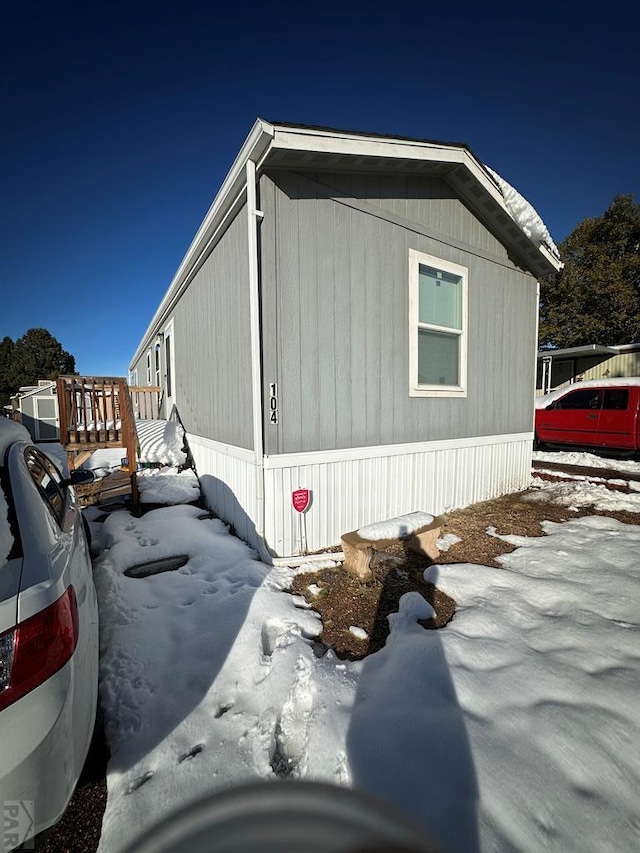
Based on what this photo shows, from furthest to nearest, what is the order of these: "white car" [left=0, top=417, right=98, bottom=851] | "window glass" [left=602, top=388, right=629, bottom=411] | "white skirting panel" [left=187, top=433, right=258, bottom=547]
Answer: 1. "window glass" [left=602, top=388, right=629, bottom=411]
2. "white skirting panel" [left=187, top=433, right=258, bottom=547]
3. "white car" [left=0, top=417, right=98, bottom=851]

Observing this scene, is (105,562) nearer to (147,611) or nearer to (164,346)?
(147,611)

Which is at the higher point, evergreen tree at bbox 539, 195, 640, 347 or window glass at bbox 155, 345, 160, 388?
evergreen tree at bbox 539, 195, 640, 347

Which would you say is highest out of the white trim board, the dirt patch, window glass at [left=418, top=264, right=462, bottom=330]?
window glass at [left=418, top=264, right=462, bottom=330]

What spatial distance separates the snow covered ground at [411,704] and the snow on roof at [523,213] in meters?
4.64

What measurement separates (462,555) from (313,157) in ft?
13.6

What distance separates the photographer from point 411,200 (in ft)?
14.1

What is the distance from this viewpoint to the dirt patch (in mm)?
2494

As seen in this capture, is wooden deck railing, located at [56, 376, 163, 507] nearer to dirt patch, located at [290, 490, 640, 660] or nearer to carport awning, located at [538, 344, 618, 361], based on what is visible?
dirt patch, located at [290, 490, 640, 660]

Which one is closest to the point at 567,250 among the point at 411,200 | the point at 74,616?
the point at 411,200

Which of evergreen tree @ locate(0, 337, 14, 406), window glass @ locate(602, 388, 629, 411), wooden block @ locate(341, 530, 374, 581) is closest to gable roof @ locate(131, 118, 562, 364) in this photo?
wooden block @ locate(341, 530, 374, 581)

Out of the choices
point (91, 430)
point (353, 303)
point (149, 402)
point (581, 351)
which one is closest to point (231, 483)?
point (353, 303)

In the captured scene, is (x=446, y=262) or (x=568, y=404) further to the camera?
(x=568, y=404)

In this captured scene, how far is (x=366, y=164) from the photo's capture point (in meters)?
3.76

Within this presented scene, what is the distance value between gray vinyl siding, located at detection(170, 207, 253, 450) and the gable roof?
9.4 inches
